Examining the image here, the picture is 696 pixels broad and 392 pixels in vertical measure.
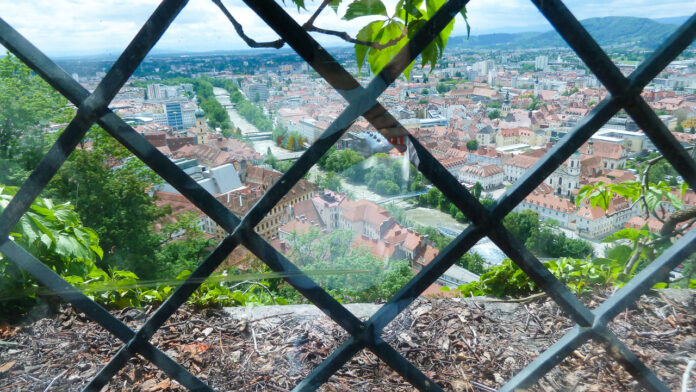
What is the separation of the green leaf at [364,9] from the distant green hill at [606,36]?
0.16 metres

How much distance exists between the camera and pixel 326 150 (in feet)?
2.52

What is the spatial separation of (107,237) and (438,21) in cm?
74

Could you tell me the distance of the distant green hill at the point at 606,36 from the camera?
2.86ft

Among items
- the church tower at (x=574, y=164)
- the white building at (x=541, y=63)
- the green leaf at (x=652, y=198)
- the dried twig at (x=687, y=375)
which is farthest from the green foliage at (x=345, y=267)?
the dried twig at (x=687, y=375)

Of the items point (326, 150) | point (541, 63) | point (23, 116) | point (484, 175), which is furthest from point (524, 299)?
point (23, 116)

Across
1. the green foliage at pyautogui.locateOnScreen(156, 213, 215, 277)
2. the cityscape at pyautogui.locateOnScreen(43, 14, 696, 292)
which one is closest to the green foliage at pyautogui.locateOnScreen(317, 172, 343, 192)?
the cityscape at pyautogui.locateOnScreen(43, 14, 696, 292)

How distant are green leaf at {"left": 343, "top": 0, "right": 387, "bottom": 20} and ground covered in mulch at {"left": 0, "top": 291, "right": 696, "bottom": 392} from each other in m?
0.76

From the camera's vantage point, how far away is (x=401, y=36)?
76cm

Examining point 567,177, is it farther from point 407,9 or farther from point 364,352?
point 364,352

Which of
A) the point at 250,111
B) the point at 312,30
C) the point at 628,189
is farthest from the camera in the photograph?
the point at 628,189

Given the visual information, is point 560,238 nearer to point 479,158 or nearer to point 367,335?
point 479,158

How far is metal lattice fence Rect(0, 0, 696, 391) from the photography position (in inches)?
27.3

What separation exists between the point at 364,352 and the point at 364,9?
2.75 ft

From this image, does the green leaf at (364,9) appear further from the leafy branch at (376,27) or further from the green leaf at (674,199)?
the green leaf at (674,199)
